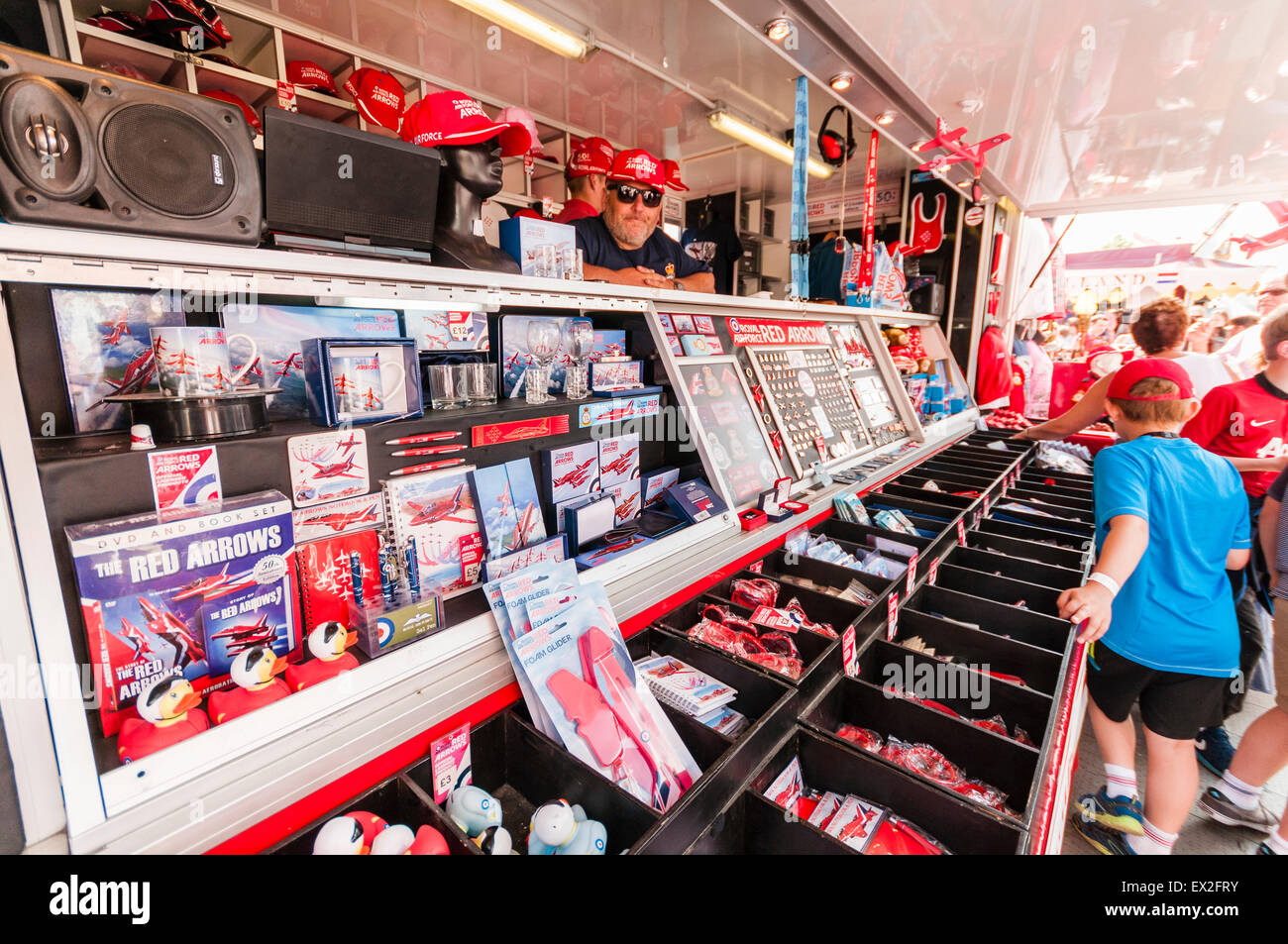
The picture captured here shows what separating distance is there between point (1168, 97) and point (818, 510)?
354 cm

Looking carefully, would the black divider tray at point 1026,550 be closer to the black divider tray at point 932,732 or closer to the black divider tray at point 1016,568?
the black divider tray at point 1016,568

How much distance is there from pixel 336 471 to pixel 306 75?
4.61 metres

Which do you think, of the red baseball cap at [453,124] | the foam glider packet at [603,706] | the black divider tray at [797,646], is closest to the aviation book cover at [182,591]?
the foam glider packet at [603,706]

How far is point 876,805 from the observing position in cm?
112

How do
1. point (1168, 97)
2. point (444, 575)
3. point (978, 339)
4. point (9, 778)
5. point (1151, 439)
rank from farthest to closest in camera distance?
point (978, 339)
point (1168, 97)
point (1151, 439)
point (444, 575)
point (9, 778)

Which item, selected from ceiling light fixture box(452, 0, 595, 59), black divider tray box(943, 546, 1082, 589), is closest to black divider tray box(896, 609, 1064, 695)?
black divider tray box(943, 546, 1082, 589)

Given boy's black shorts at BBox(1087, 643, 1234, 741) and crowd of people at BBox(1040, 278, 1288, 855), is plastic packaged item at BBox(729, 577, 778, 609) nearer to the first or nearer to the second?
crowd of people at BBox(1040, 278, 1288, 855)

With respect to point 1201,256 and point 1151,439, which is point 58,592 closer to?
point 1151,439

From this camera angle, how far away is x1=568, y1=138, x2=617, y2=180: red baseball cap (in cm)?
313

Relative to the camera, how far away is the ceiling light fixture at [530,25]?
10.8 feet

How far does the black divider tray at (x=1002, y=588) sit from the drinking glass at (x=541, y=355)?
1511 millimetres

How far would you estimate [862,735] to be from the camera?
1.31 m

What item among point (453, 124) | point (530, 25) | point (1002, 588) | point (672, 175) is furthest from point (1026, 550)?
point (530, 25)
